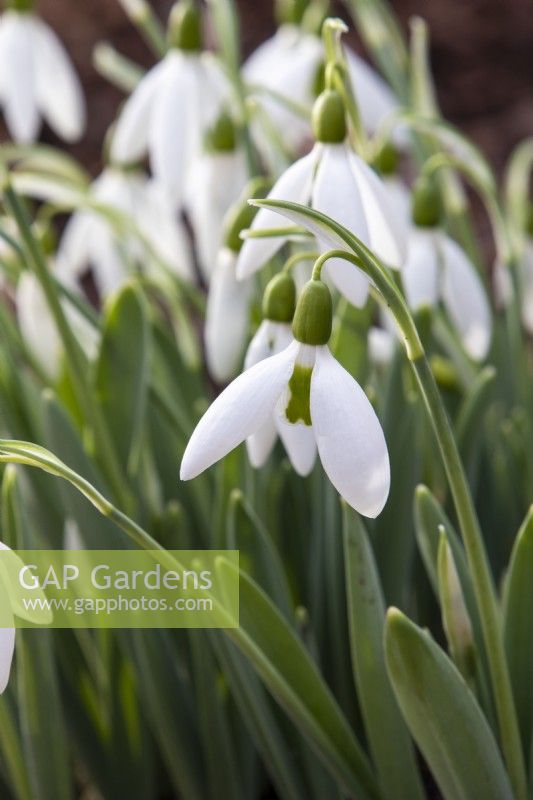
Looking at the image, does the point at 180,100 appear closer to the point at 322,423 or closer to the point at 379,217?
the point at 379,217

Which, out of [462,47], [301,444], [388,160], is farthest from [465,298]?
[462,47]

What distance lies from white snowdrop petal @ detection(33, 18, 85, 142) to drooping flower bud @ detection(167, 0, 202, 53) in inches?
9.2

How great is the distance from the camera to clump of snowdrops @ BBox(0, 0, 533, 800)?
2.72 ft

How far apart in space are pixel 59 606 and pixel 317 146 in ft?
1.69

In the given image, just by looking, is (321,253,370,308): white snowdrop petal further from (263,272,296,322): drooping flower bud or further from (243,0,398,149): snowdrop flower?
(243,0,398,149): snowdrop flower

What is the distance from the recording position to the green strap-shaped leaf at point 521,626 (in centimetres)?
→ 91

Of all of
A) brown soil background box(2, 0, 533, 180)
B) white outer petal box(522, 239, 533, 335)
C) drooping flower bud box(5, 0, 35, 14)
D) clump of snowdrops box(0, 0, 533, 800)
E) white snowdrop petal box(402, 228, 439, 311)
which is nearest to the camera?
clump of snowdrops box(0, 0, 533, 800)

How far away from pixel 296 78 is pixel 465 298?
1.46 feet

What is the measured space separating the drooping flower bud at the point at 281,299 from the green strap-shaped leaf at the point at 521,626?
0.26m

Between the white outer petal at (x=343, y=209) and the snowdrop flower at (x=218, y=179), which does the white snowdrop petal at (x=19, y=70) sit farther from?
the white outer petal at (x=343, y=209)

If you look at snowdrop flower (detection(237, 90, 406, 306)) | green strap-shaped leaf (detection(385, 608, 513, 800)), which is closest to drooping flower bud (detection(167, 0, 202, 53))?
snowdrop flower (detection(237, 90, 406, 306))

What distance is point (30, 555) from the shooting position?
1.00m

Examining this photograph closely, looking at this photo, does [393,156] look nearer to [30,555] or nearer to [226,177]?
[226,177]

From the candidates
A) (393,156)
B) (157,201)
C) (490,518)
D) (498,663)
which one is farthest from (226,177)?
(498,663)
